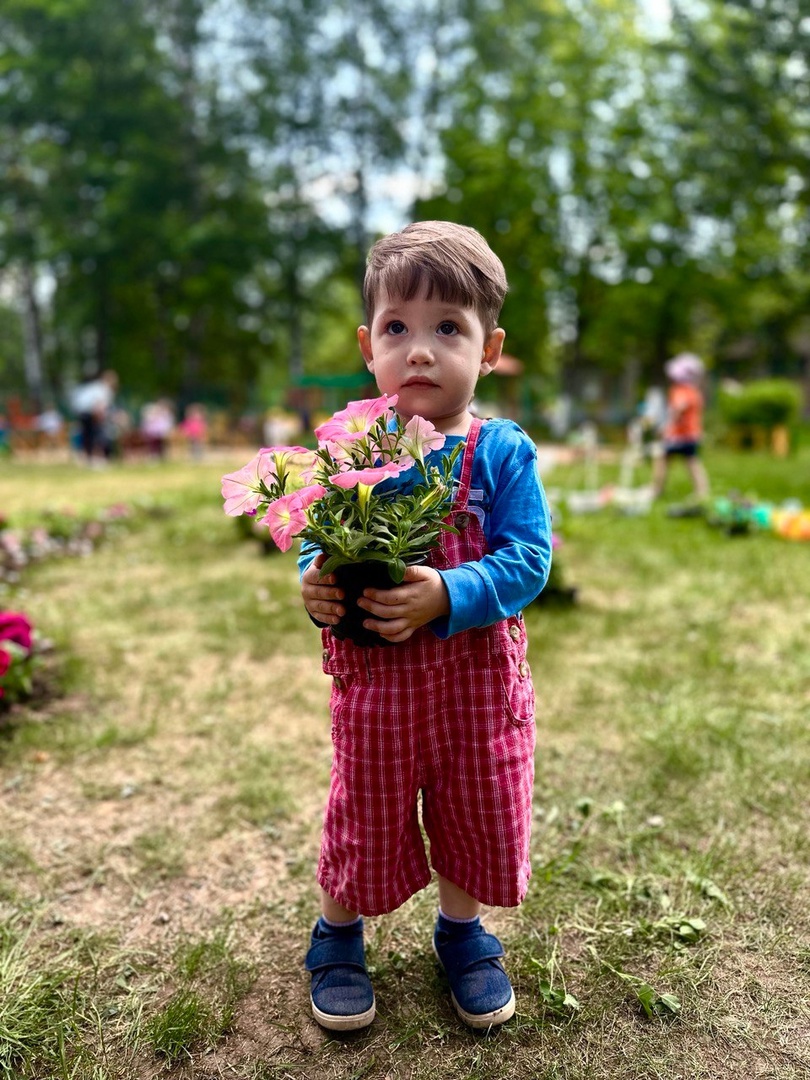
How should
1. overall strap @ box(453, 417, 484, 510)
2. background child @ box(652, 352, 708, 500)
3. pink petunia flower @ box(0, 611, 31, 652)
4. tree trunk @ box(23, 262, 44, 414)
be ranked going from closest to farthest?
overall strap @ box(453, 417, 484, 510) → pink petunia flower @ box(0, 611, 31, 652) → background child @ box(652, 352, 708, 500) → tree trunk @ box(23, 262, 44, 414)

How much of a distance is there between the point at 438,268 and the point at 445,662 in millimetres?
735

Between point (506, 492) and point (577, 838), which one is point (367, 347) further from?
point (577, 838)

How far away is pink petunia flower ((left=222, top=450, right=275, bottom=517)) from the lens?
1.43m

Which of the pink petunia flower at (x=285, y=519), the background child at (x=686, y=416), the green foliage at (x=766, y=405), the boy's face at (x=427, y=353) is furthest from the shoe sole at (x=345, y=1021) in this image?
the green foliage at (x=766, y=405)

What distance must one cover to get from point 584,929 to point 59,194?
83.3 feet

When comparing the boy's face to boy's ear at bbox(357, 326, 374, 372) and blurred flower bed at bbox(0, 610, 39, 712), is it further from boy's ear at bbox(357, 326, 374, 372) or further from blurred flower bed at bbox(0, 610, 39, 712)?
blurred flower bed at bbox(0, 610, 39, 712)

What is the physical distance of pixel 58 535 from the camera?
22.3 ft

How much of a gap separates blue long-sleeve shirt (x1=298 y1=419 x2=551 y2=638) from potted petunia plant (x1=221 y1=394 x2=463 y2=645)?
97 millimetres

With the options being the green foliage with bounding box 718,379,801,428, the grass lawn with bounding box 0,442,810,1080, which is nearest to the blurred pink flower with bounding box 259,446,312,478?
the grass lawn with bounding box 0,442,810,1080

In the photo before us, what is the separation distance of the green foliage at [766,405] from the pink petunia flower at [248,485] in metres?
17.7

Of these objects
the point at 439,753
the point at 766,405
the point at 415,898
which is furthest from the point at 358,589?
the point at 766,405

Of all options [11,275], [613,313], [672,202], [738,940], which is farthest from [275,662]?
[11,275]

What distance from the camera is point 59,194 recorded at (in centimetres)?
2273

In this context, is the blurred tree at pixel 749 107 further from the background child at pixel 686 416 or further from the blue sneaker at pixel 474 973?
the blue sneaker at pixel 474 973
